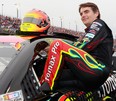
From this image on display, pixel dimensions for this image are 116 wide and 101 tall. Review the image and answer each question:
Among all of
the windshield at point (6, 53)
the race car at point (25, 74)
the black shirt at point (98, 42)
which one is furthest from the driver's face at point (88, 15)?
the windshield at point (6, 53)

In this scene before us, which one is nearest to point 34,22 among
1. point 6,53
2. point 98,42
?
point 6,53

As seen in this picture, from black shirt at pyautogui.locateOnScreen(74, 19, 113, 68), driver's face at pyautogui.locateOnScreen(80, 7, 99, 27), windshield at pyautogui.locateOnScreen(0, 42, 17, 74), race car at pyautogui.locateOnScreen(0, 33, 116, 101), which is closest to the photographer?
race car at pyautogui.locateOnScreen(0, 33, 116, 101)

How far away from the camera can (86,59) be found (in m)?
3.52

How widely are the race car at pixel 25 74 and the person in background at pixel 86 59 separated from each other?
0.10 m

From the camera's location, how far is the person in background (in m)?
3.37

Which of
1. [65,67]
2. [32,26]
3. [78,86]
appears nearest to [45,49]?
[65,67]

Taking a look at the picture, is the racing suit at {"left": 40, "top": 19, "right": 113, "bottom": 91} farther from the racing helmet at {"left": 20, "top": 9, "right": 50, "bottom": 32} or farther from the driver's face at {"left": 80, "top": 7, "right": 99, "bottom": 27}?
the racing helmet at {"left": 20, "top": 9, "right": 50, "bottom": 32}

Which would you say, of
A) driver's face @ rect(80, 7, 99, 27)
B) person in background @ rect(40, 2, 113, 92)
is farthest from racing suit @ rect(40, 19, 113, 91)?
driver's face @ rect(80, 7, 99, 27)

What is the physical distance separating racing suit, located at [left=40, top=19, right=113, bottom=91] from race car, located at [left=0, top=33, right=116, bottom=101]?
0.14 meters

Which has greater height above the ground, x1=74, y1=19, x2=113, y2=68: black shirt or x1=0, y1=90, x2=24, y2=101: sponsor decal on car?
x1=74, y1=19, x2=113, y2=68: black shirt

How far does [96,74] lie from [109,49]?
593 millimetres

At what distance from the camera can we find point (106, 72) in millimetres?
3609

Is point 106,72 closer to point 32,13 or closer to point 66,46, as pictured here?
point 66,46

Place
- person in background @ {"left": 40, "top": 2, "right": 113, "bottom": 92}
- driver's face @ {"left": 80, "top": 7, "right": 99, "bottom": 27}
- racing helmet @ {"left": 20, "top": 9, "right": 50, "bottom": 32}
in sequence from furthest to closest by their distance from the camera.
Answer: racing helmet @ {"left": 20, "top": 9, "right": 50, "bottom": 32}, driver's face @ {"left": 80, "top": 7, "right": 99, "bottom": 27}, person in background @ {"left": 40, "top": 2, "right": 113, "bottom": 92}
